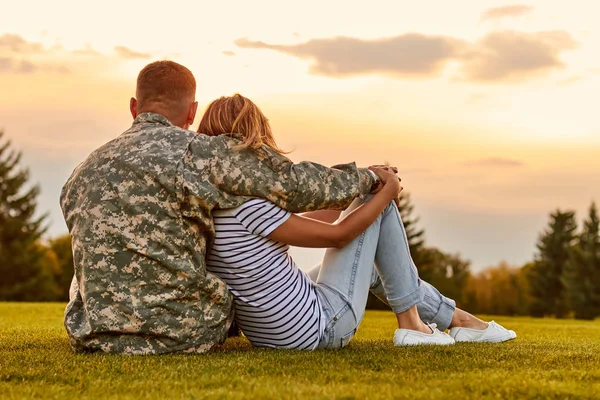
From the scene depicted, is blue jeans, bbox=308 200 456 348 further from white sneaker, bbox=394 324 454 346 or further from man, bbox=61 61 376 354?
man, bbox=61 61 376 354

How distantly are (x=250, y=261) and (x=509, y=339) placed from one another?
2.42 meters

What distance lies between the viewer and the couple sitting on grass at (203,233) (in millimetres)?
4188

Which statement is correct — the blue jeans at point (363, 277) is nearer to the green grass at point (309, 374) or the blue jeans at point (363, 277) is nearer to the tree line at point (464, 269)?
the green grass at point (309, 374)

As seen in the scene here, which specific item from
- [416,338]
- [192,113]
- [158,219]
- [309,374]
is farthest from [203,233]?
[416,338]

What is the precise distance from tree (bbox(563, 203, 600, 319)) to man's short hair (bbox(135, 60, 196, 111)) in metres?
58.5

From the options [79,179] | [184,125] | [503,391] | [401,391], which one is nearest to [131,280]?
[79,179]

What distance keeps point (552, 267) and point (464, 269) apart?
778 centimetres

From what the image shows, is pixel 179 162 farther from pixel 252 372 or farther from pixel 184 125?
pixel 252 372

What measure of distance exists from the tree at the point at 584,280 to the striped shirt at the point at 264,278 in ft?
190

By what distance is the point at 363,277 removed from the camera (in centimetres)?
477

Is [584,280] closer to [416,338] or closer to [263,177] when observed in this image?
[416,338]

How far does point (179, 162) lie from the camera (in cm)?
415

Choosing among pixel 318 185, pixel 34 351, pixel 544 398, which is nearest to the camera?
pixel 544 398

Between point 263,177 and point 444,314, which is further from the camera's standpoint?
point 444,314
